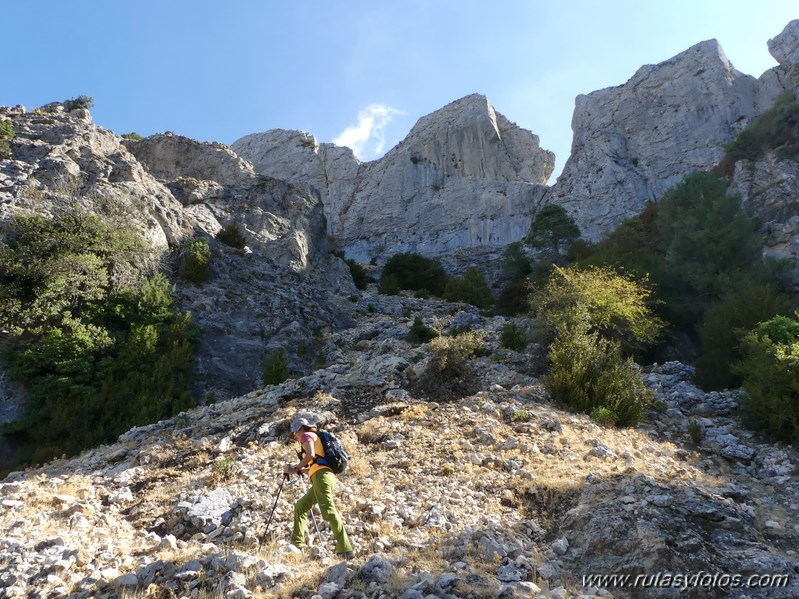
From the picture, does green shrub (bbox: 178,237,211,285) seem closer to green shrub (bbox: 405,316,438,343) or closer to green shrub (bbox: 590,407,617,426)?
green shrub (bbox: 405,316,438,343)

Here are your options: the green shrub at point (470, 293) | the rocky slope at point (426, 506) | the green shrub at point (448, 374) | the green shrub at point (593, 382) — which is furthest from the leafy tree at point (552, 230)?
the rocky slope at point (426, 506)

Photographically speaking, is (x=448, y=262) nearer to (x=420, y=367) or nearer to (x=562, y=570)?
(x=420, y=367)

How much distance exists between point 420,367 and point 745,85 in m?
50.4

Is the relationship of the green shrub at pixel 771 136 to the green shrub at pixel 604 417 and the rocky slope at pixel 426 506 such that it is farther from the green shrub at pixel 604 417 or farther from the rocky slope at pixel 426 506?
the green shrub at pixel 604 417

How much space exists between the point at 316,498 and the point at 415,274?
30.7m

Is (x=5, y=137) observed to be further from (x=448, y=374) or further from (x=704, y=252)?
(x=704, y=252)

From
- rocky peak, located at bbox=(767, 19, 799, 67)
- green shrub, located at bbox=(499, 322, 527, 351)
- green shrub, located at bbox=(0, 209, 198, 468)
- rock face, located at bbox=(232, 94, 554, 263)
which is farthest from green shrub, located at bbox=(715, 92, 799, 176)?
green shrub, located at bbox=(0, 209, 198, 468)

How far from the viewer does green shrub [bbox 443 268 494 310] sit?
29.2 meters

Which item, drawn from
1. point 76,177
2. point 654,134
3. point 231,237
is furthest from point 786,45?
point 76,177

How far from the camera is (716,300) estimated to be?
18.8 m

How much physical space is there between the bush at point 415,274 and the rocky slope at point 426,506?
23838 mm

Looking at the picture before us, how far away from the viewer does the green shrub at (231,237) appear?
79.6ft

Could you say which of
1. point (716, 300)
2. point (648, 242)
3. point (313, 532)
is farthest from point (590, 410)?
point (648, 242)

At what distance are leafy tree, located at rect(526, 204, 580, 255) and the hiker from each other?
2813cm
